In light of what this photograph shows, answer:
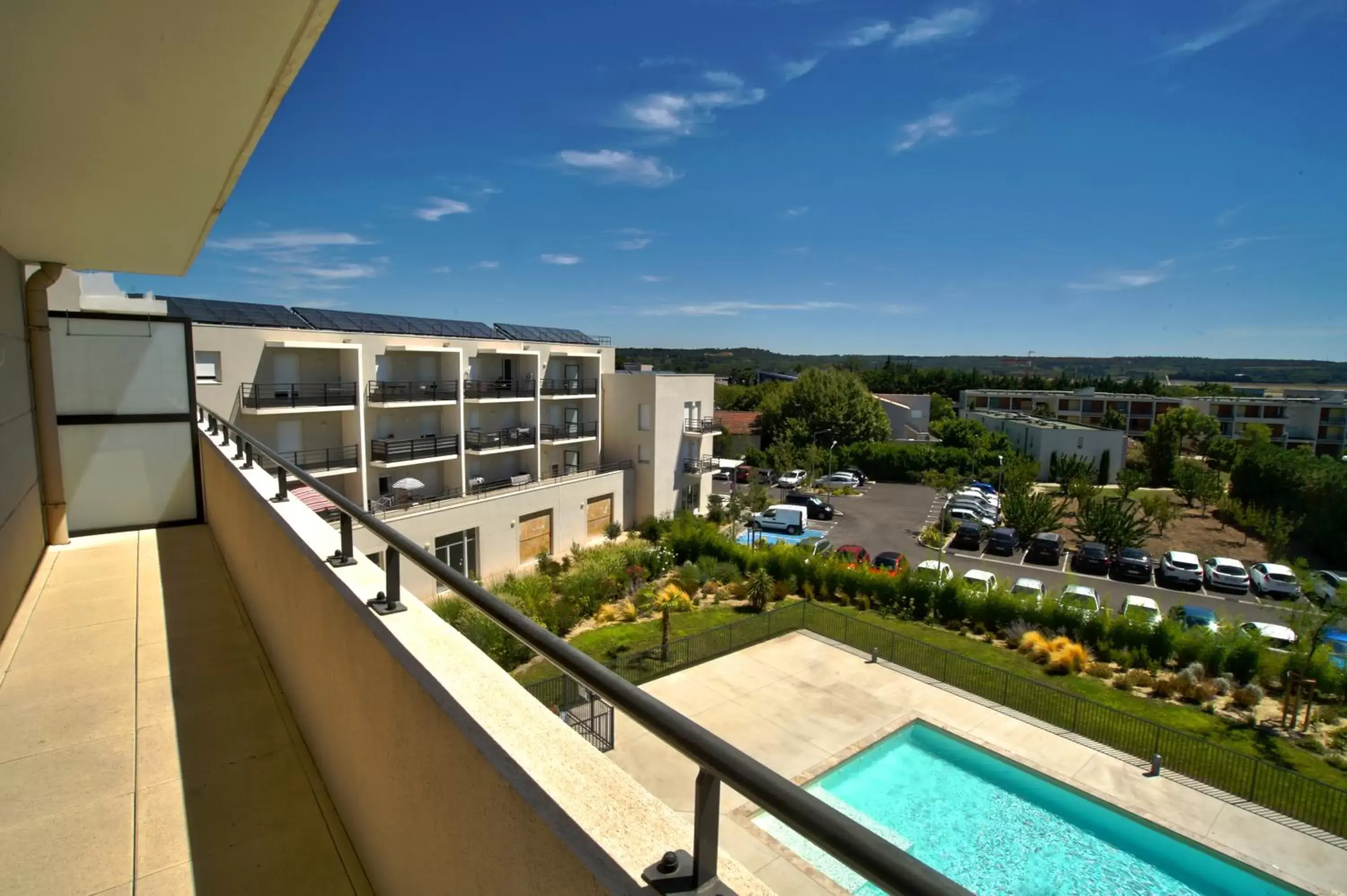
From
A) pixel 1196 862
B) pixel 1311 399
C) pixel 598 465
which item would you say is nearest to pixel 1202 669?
pixel 1196 862

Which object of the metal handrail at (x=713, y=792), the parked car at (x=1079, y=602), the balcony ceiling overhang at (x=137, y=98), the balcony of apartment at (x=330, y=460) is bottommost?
the parked car at (x=1079, y=602)

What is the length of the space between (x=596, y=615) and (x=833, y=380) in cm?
3311

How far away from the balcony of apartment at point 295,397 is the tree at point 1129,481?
106 feet

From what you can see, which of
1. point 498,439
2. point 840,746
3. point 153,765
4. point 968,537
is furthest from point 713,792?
point 968,537

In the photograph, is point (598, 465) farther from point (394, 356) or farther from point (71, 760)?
point (71, 760)

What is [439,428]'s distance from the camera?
25.3 meters

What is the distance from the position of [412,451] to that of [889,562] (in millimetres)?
17075

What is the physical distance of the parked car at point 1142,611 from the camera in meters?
16.3

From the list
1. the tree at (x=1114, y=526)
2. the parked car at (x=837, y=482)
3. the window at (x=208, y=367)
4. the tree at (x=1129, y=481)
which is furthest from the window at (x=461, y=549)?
the tree at (x=1129, y=481)

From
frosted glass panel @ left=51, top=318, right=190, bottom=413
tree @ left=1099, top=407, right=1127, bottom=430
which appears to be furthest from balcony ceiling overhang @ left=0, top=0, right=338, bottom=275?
tree @ left=1099, top=407, right=1127, bottom=430

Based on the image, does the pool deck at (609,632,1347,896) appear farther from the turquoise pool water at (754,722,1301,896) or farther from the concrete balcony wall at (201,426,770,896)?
the concrete balcony wall at (201,426,770,896)

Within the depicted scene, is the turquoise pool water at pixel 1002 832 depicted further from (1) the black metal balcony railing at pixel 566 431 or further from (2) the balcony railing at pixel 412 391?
(1) the black metal balcony railing at pixel 566 431

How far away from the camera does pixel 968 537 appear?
88.6 ft

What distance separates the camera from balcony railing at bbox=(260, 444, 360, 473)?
2148 centimetres
